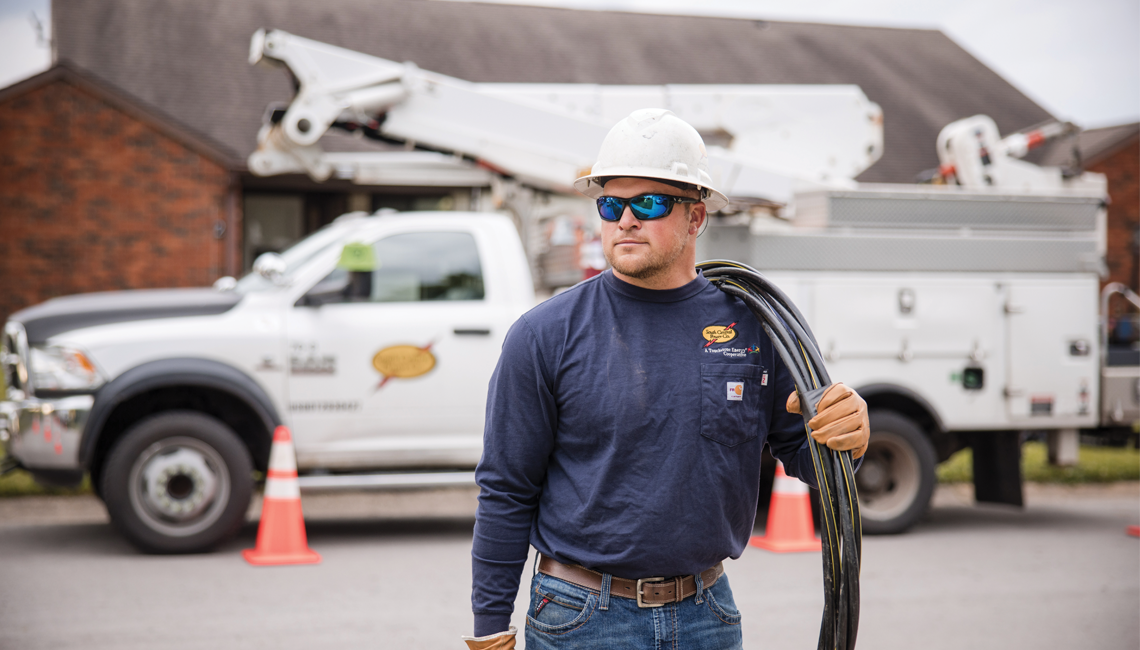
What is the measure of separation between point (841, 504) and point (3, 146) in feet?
51.3

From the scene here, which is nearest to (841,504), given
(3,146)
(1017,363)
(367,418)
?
(367,418)

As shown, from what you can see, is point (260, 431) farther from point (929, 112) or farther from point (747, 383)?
point (929, 112)

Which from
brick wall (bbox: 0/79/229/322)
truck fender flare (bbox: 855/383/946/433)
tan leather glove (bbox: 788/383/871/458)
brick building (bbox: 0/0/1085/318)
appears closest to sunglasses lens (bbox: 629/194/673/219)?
tan leather glove (bbox: 788/383/871/458)

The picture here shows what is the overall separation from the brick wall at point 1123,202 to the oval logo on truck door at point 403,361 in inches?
658

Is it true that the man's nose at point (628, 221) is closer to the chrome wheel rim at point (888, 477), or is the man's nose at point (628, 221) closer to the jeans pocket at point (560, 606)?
the jeans pocket at point (560, 606)

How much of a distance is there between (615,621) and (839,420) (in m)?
0.69

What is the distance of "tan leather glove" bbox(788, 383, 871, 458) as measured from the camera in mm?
2559

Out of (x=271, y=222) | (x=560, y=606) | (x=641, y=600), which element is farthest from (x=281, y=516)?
(x=271, y=222)

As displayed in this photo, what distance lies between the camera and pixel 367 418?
758 cm

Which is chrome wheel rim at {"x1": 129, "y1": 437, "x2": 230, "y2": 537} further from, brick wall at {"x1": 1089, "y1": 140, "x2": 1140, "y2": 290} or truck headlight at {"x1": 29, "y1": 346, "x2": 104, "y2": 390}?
brick wall at {"x1": 1089, "y1": 140, "x2": 1140, "y2": 290}

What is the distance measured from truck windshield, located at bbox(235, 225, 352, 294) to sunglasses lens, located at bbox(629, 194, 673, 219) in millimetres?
5500

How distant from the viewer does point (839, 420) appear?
101 inches

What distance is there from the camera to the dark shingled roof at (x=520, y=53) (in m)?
18.0

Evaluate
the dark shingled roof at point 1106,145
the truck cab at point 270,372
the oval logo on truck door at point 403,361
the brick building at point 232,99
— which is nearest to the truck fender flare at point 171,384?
the truck cab at point 270,372
